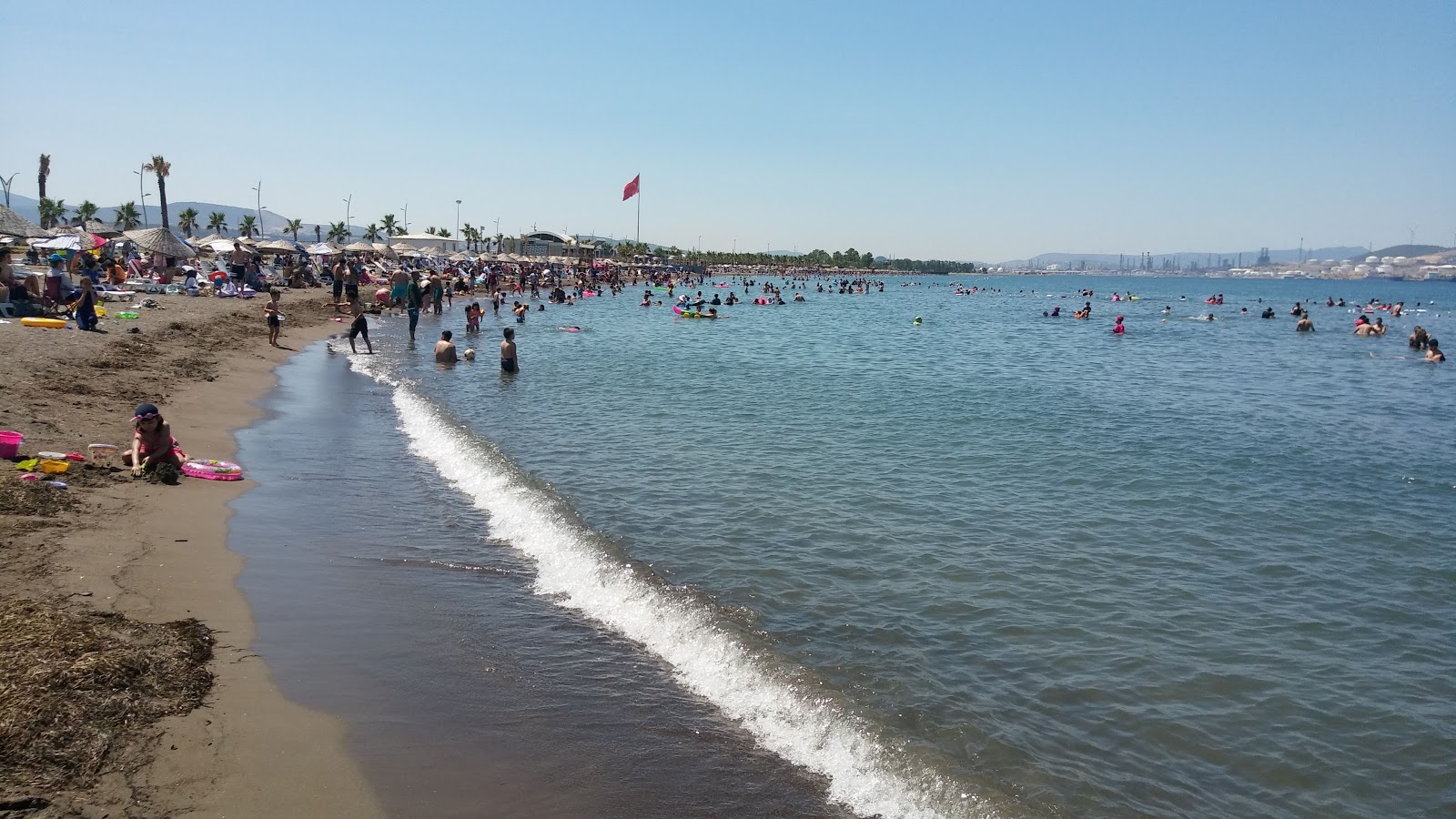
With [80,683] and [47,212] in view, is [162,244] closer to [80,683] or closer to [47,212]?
[80,683]

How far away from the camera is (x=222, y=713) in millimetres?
5238

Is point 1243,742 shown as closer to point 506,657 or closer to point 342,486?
point 506,657

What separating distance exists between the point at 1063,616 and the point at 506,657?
4.68 metres

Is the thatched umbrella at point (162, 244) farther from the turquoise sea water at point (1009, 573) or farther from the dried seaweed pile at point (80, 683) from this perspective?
the dried seaweed pile at point (80, 683)

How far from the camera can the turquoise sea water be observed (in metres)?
5.57

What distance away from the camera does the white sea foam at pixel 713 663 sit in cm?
510

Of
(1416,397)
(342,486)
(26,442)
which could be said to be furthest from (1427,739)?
(1416,397)

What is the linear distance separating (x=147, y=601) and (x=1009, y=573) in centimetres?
740

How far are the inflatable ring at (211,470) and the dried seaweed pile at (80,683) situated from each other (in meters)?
4.94

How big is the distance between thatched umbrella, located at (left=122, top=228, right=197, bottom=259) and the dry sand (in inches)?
Answer: 840

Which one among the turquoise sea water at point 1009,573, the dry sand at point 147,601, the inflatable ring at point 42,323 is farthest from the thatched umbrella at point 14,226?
the turquoise sea water at point 1009,573

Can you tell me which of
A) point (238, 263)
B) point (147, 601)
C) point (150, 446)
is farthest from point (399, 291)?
point (147, 601)

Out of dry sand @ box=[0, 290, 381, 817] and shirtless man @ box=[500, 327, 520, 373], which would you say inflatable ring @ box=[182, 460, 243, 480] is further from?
shirtless man @ box=[500, 327, 520, 373]

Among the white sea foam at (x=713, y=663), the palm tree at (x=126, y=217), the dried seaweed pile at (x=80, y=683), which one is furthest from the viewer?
the palm tree at (x=126, y=217)
